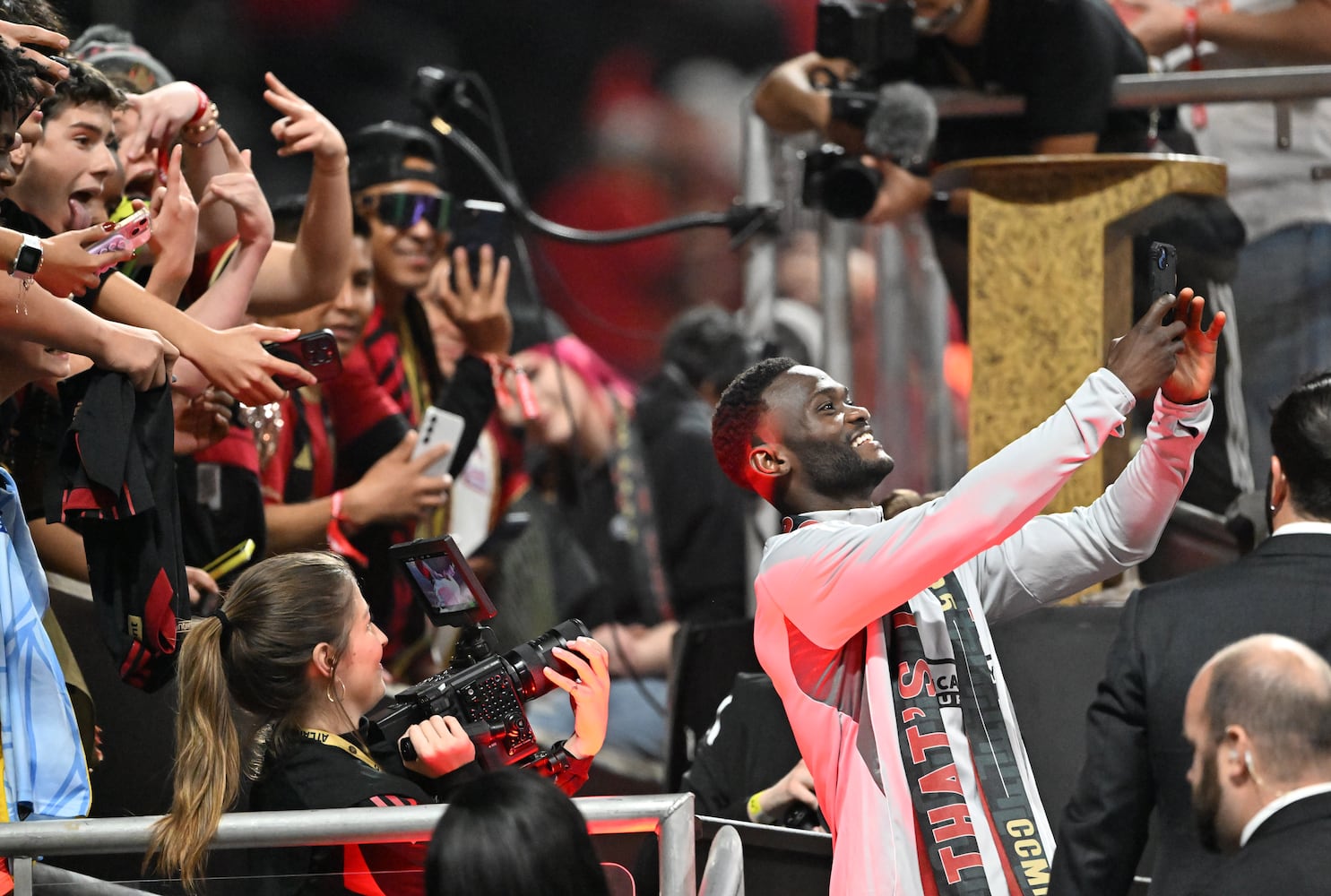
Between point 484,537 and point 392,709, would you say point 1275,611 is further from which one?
point 484,537

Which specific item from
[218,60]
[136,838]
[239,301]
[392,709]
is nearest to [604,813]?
[392,709]

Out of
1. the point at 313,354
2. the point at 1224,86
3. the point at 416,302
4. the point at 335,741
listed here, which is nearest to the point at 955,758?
the point at 335,741

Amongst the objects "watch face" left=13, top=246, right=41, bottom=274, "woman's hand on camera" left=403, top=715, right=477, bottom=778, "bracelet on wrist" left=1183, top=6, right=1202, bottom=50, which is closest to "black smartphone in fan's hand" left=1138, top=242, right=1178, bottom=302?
"woman's hand on camera" left=403, top=715, right=477, bottom=778

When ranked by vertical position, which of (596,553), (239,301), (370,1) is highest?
(370,1)

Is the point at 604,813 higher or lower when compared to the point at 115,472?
lower

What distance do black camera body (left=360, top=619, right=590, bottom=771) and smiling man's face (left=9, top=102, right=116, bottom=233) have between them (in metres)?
1.28

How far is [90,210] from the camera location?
3.07 meters

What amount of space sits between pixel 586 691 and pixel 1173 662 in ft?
2.95

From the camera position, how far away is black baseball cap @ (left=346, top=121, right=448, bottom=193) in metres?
5.46

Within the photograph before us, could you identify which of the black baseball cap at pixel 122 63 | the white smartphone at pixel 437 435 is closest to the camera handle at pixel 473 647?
the black baseball cap at pixel 122 63

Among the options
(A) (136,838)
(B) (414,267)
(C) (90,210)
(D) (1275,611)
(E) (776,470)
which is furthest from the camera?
(B) (414,267)

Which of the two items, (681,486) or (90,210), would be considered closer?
(90,210)

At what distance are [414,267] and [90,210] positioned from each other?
2.50m

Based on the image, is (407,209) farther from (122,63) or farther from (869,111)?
(869,111)
